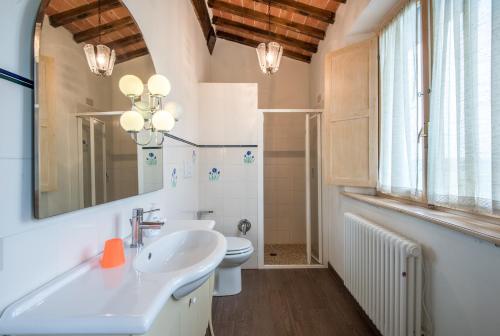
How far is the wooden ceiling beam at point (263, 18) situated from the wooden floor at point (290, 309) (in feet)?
8.61

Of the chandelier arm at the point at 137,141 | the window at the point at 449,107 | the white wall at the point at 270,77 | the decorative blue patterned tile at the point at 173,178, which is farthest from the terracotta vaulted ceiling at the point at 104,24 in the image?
the white wall at the point at 270,77

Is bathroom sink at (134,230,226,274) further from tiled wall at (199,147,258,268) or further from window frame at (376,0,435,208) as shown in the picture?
tiled wall at (199,147,258,268)

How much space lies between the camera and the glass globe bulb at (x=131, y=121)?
3.89 feet

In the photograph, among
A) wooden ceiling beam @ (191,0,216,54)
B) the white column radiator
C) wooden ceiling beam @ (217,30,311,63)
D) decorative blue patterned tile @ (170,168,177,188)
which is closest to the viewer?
the white column radiator

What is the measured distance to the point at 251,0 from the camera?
2.61 metres

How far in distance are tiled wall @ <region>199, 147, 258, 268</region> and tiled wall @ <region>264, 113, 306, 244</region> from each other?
86 cm

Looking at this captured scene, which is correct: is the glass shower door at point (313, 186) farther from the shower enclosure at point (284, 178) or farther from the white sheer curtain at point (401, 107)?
the white sheer curtain at point (401, 107)

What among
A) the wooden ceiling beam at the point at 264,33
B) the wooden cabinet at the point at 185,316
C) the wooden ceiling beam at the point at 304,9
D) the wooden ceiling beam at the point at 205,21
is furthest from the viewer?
the wooden ceiling beam at the point at 264,33

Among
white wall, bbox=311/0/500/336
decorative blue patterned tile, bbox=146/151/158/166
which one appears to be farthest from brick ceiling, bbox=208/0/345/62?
decorative blue patterned tile, bbox=146/151/158/166

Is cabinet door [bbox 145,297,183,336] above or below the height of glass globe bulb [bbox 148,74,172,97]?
below

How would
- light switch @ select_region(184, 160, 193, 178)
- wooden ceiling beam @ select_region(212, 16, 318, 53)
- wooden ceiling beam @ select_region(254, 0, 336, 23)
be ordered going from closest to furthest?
light switch @ select_region(184, 160, 193, 178)
wooden ceiling beam @ select_region(254, 0, 336, 23)
wooden ceiling beam @ select_region(212, 16, 318, 53)

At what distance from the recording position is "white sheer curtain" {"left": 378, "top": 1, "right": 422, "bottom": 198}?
5.11 feet

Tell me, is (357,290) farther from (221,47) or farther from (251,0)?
(221,47)

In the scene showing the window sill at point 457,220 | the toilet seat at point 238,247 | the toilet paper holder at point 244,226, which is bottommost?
the toilet seat at point 238,247
